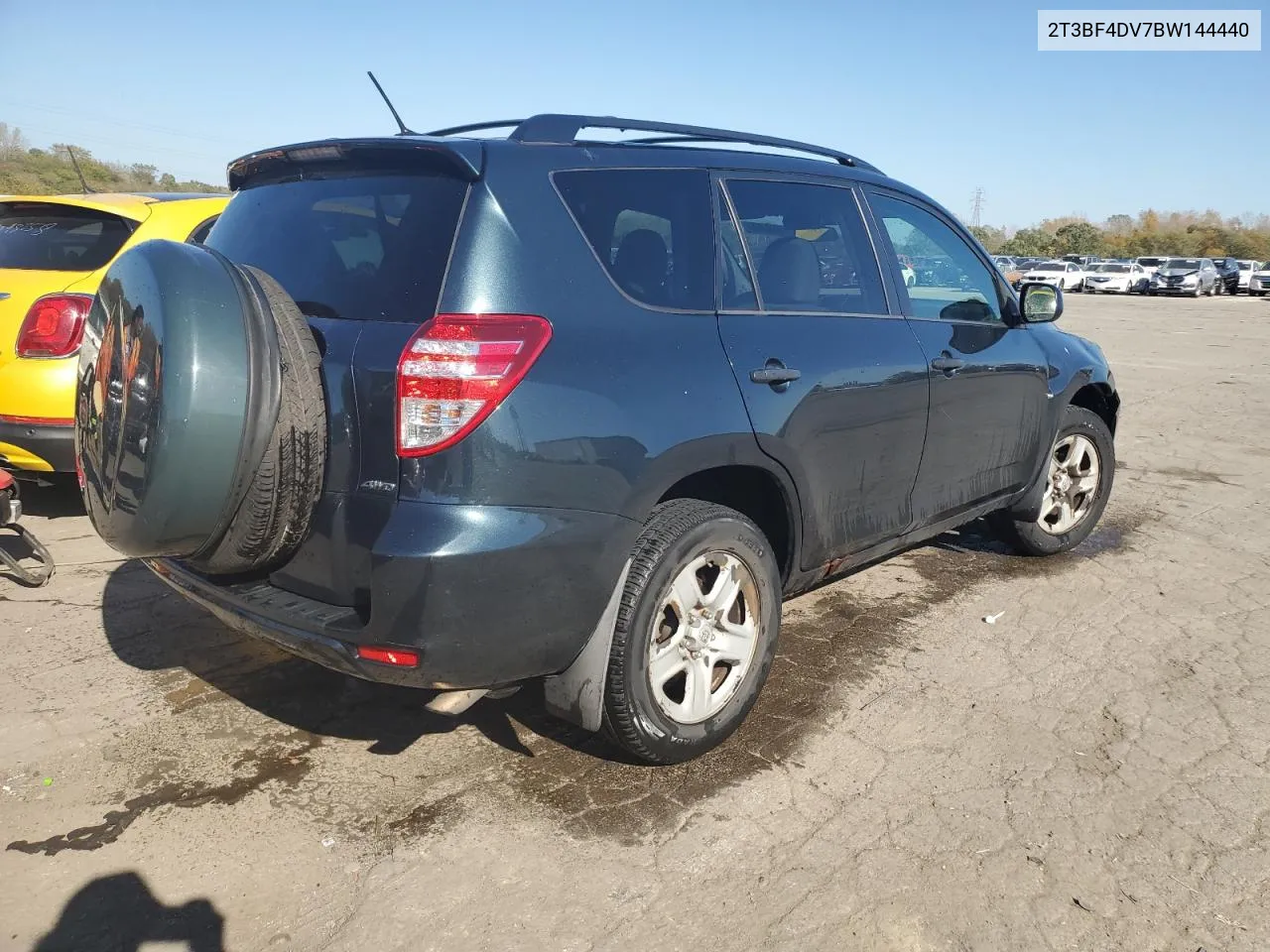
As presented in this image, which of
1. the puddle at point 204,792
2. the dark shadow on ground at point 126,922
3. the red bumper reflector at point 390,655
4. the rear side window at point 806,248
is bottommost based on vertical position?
the dark shadow on ground at point 126,922

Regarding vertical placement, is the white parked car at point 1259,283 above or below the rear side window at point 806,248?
below

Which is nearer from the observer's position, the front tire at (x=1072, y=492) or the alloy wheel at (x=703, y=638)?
the alloy wheel at (x=703, y=638)

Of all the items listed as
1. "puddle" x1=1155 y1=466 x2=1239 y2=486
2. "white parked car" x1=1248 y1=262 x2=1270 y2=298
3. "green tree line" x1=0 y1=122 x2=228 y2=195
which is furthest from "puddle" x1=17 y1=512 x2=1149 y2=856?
"white parked car" x1=1248 y1=262 x2=1270 y2=298

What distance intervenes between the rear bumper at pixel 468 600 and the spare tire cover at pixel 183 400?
1.16 feet

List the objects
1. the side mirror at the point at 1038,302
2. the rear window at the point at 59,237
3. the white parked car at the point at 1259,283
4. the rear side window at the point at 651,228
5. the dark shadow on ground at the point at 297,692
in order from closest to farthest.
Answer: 1. the rear side window at the point at 651,228
2. the dark shadow on ground at the point at 297,692
3. the side mirror at the point at 1038,302
4. the rear window at the point at 59,237
5. the white parked car at the point at 1259,283

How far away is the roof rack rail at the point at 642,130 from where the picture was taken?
8.94 ft

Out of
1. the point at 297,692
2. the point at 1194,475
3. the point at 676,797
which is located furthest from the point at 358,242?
the point at 1194,475

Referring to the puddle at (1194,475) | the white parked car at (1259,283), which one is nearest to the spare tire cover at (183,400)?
the puddle at (1194,475)

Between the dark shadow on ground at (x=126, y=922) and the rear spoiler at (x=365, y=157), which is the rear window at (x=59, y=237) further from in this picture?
the dark shadow on ground at (x=126, y=922)

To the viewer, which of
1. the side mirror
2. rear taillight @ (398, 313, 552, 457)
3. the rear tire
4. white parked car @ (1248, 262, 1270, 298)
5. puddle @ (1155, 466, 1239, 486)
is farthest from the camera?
white parked car @ (1248, 262, 1270, 298)

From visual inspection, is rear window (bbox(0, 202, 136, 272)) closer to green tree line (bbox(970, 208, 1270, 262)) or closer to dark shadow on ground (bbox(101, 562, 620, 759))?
dark shadow on ground (bbox(101, 562, 620, 759))

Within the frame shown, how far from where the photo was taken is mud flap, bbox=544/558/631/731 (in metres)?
2.64

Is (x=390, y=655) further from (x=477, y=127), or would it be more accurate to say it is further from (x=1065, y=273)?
(x=1065, y=273)

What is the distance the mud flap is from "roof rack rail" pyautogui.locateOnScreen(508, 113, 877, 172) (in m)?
1.22
